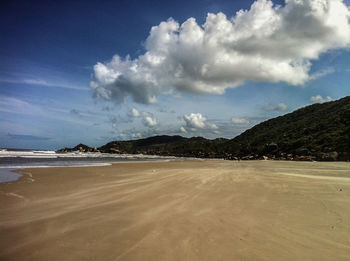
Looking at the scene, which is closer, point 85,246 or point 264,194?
point 85,246

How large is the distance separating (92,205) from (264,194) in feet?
18.9

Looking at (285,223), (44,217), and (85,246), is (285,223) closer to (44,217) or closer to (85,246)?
(85,246)

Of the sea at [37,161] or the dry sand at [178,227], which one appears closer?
the dry sand at [178,227]

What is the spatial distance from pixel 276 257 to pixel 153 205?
3.68 meters

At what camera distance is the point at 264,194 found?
7.32 meters

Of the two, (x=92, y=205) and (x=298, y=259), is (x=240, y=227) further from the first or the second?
(x=92, y=205)

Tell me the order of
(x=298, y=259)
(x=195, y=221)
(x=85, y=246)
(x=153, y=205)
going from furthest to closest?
(x=153, y=205)
(x=195, y=221)
(x=85, y=246)
(x=298, y=259)

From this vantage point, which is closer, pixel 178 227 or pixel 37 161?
pixel 178 227

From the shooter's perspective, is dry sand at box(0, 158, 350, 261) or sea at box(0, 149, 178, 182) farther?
sea at box(0, 149, 178, 182)

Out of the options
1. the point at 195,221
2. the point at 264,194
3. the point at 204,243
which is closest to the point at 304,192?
the point at 264,194

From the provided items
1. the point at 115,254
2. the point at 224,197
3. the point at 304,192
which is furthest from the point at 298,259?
the point at 304,192

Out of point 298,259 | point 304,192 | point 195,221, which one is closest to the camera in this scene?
point 298,259

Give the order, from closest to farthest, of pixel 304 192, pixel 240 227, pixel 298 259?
pixel 298 259 → pixel 240 227 → pixel 304 192

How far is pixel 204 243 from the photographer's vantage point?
360 centimetres
